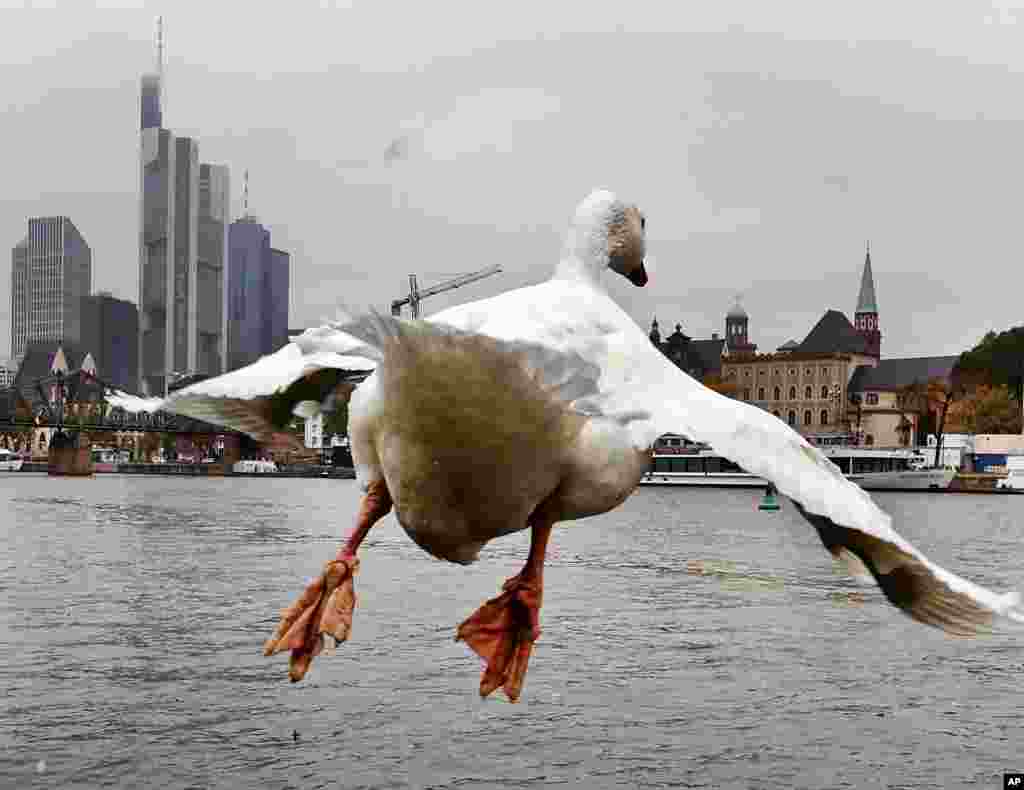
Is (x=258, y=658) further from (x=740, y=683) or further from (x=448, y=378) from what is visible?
(x=448, y=378)

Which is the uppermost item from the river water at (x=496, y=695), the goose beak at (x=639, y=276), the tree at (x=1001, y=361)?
the tree at (x=1001, y=361)

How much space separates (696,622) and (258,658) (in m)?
13.8

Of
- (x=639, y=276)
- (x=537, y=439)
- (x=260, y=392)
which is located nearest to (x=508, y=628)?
(x=537, y=439)

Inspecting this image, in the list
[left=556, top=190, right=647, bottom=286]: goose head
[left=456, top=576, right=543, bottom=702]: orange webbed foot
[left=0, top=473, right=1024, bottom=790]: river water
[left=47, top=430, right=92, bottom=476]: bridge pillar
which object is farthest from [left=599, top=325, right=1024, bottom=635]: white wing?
[left=47, top=430, right=92, bottom=476]: bridge pillar

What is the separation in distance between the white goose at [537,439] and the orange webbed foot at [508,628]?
0.11 meters

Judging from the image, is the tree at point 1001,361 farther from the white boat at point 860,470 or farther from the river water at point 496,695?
the river water at point 496,695

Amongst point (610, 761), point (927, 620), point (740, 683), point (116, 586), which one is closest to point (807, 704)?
point (740, 683)

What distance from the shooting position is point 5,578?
152 feet

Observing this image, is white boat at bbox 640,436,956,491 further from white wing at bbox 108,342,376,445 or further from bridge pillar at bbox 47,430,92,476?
white wing at bbox 108,342,376,445

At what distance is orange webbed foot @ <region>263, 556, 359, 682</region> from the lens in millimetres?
5513

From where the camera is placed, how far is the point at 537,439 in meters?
5.21

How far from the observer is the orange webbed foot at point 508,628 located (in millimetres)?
6039

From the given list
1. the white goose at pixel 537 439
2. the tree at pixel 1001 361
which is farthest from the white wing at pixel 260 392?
the tree at pixel 1001 361

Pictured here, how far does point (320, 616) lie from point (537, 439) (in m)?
1.27
